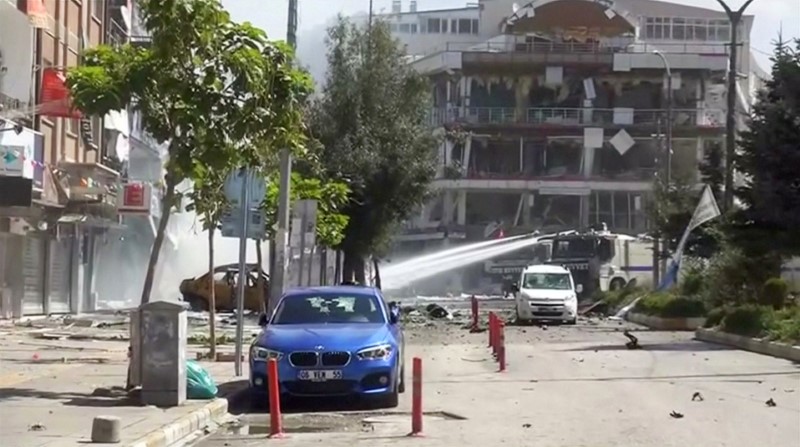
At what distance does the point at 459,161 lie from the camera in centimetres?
9231

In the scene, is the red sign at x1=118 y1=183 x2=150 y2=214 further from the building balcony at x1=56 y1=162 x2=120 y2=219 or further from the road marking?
the road marking

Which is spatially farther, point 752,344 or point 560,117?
point 560,117

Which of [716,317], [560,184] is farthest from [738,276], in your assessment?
[560,184]

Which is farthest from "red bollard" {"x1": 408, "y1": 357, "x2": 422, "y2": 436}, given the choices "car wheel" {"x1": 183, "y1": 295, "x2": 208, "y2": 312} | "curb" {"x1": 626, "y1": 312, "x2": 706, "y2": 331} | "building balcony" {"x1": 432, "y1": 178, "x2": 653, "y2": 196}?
"building balcony" {"x1": 432, "y1": 178, "x2": 653, "y2": 196}

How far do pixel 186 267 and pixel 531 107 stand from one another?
107ft

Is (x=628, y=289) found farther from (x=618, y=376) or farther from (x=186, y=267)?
(x=618, y=376)

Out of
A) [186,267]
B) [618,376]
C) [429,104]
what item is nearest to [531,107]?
[186,267]

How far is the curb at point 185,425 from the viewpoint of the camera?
13424mm

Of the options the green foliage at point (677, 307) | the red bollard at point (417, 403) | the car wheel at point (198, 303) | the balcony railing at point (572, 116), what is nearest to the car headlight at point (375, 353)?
the red bollard at point (417, 403)

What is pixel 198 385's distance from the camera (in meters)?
17.6

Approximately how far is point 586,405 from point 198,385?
477 centimetres

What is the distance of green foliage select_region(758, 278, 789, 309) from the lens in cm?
3456

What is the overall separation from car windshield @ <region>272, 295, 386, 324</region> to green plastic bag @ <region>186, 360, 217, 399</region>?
199cm

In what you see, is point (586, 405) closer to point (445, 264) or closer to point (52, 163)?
point (52, 163)
